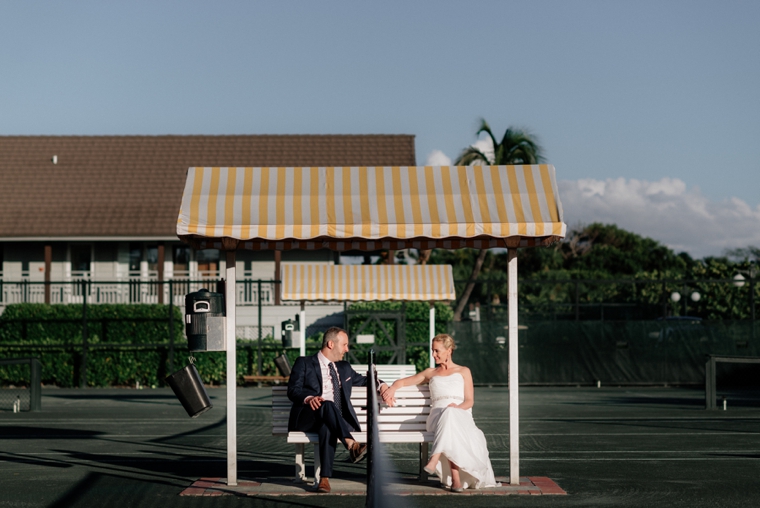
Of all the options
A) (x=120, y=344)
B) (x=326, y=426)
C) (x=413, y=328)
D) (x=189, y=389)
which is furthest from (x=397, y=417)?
(x=120, y=344)

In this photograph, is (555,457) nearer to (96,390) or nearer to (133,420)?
(133,420)

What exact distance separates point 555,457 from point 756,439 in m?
3.86

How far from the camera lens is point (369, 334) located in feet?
93.2

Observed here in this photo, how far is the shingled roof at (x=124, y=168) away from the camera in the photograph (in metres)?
35.8

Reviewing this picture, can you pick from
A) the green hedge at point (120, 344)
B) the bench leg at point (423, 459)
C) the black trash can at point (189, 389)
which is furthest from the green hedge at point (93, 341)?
the bench leg at point (423, 459)

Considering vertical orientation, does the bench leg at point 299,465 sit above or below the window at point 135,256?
below

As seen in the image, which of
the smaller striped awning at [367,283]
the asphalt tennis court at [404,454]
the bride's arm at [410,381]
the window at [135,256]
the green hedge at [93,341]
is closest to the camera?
the asphalt tennis court at [404,454]

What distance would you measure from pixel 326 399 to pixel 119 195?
2905 cm

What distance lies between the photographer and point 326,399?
9.84 meters

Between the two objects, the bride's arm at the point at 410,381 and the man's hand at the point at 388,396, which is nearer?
the man's hand at the point at 388,396

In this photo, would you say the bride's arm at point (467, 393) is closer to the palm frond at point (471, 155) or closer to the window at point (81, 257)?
the palm frond at point (471, 155)

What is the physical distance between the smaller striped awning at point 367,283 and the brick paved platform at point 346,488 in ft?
44.6

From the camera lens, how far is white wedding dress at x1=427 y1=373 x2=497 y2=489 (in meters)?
9.41

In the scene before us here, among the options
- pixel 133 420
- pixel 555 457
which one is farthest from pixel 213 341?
pixel 133 420
